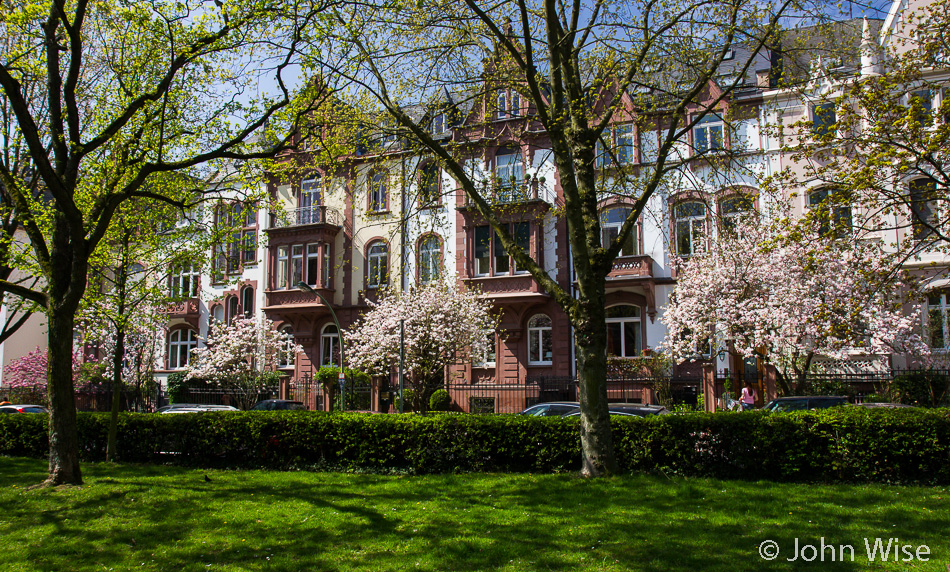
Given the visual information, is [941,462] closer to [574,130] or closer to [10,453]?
[574,130]

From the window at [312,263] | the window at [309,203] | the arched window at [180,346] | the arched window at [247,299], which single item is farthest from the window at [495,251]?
the arched window at [180,346]

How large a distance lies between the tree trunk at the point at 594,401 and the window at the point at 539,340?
740 inches

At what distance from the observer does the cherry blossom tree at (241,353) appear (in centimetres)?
3269

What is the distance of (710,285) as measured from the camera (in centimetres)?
2439

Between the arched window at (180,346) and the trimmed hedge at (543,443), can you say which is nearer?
the trimmed hedge at (543,443)

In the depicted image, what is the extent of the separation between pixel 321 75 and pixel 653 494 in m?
9.94

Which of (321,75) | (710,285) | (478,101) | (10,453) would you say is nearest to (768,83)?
(710,285)

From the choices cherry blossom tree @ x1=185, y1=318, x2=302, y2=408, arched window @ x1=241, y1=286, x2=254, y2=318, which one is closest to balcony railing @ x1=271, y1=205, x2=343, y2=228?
arched window @ x1=241, y1=286, x2=254, y2=318

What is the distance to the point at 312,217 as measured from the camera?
1382 inches

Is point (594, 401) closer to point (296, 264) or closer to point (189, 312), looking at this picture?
point (296, 264)

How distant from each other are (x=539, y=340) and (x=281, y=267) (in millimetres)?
14423

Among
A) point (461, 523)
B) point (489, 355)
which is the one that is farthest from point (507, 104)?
point (489, 355)

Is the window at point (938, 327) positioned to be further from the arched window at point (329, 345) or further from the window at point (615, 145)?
the arched window at point (329, 345)

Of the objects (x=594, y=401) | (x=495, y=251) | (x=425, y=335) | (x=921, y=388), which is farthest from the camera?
(x=495, y=251)
